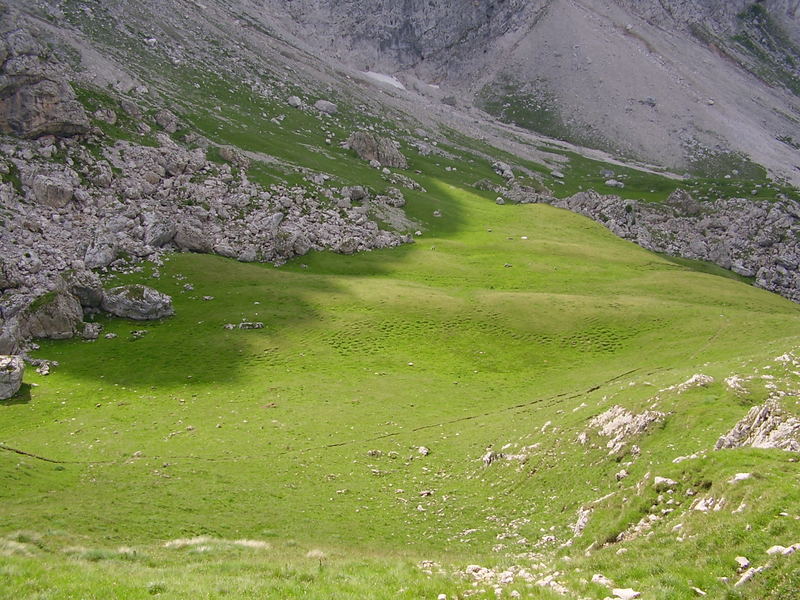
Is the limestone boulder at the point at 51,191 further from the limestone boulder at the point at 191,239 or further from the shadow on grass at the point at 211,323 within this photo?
the shadow on grass at the point at 211,323

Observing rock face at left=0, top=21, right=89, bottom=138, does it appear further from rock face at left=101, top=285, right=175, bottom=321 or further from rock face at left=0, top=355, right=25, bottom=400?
rock face at left=0, top=355, right=25, bottom=400

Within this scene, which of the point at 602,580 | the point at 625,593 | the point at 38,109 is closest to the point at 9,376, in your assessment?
the point at 602,580

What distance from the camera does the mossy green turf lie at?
19531mm

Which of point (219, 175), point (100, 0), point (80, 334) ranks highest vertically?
point (100, 0)

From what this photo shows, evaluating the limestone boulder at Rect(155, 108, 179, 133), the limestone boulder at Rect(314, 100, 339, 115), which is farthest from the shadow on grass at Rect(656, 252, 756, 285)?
the limestone boulder at Rect(314, 100, 339, 115)

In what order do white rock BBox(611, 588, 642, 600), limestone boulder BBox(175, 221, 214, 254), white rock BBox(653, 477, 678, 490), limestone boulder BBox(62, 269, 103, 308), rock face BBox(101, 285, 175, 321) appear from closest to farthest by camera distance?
white rock BBox(611, 588, 642, 600), white rock BBox(653, 477, 678, 490), limestone boulder BBox(62, 269, 103, 308), rock face BBox(101, 285, 175, 321), limestone boulder BBox(175, 221, 214, 254)

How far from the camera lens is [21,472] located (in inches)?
1410

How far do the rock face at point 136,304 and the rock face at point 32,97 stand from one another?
44714 millimetres

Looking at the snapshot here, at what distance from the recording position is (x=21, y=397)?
51.2 meters

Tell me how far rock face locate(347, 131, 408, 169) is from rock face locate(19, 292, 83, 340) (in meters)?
103

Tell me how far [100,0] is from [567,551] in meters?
195

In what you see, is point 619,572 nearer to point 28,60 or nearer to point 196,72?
point 28,60

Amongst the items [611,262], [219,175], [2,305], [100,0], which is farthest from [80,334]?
[100,0]

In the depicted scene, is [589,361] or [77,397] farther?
[589,361]
